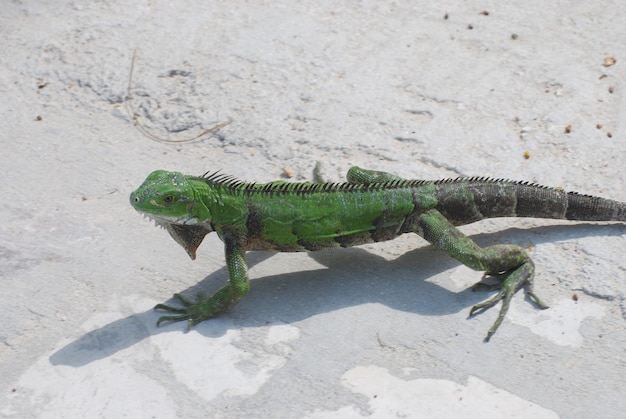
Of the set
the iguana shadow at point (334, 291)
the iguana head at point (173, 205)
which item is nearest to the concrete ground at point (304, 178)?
the iguana shadow at point (334, 291)

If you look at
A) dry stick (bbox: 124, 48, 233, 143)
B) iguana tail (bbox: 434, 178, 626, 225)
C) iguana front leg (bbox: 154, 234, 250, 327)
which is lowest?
iguana front leg (bbox: 154, 234, 250, 327)

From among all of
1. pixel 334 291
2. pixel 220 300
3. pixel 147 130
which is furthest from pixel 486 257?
pixel 147 130

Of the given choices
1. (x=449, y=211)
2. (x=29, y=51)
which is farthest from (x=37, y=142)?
(x=449, y=211)

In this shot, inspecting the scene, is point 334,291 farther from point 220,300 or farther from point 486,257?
point 486,257

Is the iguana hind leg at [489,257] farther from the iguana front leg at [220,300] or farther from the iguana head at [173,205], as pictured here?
the iguana head at [173,205]

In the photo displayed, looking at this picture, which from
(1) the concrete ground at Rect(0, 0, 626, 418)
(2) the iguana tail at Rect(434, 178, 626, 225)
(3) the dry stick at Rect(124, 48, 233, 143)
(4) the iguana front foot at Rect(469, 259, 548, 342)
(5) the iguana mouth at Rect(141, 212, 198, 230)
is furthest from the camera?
(3) the dry stick at Rect(124, 48, 233, 143)

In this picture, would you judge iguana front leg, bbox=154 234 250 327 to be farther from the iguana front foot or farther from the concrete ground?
the iguana front foot

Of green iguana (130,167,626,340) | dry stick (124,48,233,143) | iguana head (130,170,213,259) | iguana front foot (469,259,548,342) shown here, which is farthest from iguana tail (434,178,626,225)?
dry stick (124,48,233,143)
